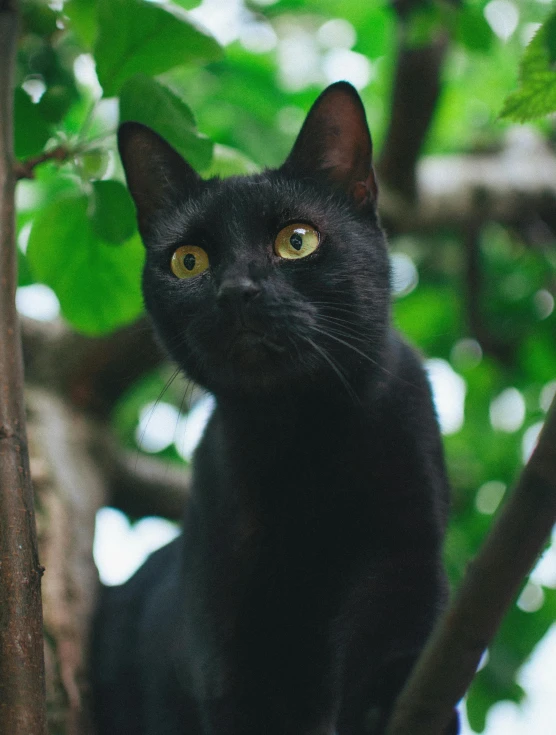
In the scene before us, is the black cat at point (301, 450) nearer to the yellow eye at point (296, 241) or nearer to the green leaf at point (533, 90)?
the yellow eye at point (296, 241)

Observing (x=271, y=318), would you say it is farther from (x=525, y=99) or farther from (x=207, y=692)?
(x=207, y=692)

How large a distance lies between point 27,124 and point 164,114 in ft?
1.01

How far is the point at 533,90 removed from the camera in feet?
3.56

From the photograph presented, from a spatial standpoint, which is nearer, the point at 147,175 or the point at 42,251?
the point at 42,251

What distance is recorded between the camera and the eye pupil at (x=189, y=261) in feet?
6.29

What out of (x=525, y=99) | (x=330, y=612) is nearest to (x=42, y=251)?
(x=330, y=612)

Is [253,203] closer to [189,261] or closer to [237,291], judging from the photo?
[189,261]

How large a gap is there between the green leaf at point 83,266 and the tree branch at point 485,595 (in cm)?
121

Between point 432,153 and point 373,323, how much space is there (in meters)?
3.13

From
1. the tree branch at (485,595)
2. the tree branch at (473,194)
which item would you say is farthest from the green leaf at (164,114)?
the tree branch at (473,194)

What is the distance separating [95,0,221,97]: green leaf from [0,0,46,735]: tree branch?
0.63ft

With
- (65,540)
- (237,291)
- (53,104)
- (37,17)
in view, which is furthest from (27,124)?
(65,540)

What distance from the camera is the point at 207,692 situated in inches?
70.6

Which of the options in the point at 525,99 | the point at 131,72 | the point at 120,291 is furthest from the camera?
the point at 120,291
